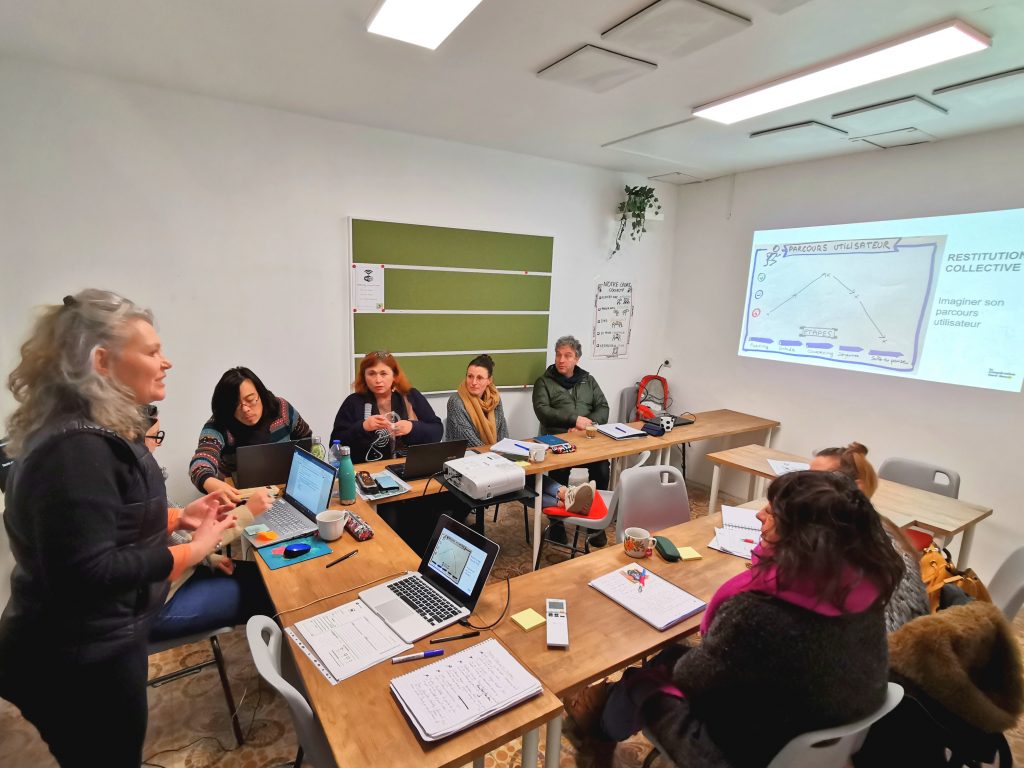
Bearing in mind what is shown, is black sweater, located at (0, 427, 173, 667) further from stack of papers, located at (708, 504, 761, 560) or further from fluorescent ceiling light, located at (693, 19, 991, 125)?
fluorescent ceiling light, located at (693, 19, 991, 125)

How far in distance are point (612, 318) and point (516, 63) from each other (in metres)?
2.71

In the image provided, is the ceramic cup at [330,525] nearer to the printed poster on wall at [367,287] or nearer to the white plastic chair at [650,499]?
the white plastic chair at [650,499]

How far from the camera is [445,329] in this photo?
3775 mm

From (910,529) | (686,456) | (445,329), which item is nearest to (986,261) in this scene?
(910,529)

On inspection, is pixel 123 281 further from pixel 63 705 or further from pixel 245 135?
pixel 63 705

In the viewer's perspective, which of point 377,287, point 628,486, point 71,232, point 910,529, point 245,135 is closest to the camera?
point 910,529

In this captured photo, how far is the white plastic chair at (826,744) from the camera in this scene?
1071 mm

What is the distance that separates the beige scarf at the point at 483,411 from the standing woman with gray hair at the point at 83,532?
2190 millimetres

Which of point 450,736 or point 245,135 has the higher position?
point 245,135

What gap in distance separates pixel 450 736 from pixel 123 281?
3.04 meters

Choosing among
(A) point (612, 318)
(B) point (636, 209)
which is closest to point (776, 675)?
(A) point (612, 318)

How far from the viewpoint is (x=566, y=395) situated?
3.96 meters

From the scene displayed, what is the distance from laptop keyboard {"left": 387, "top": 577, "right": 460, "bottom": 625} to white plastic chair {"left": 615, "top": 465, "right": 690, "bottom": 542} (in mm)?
→ 1110

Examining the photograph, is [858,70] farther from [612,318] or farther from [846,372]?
[612,318]
